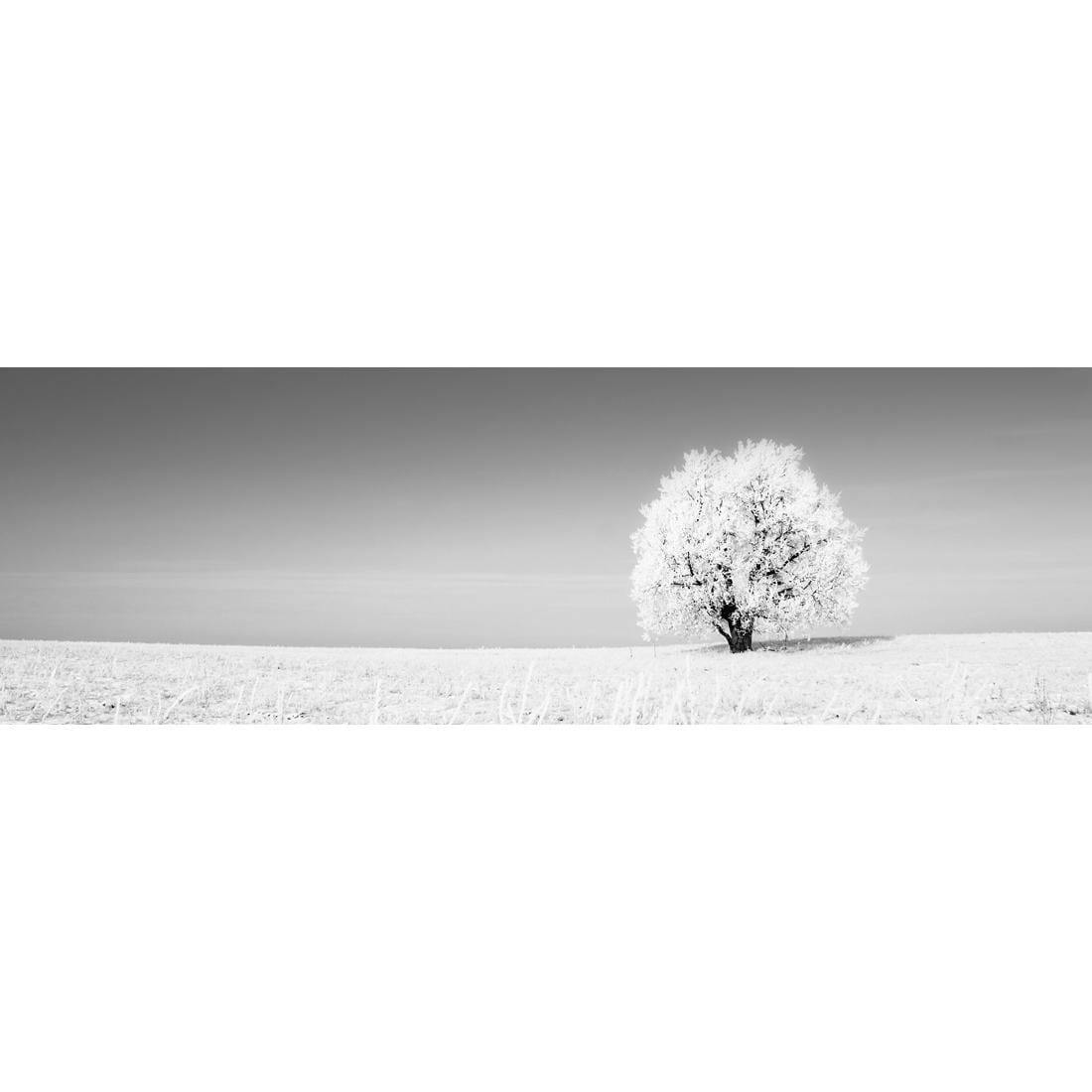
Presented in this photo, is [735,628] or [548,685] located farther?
[735,628]

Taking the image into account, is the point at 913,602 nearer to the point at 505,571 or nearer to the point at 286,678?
the point at 505,571

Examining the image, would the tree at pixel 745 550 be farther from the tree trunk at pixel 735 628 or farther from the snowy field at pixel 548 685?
the snowy field at pixel 548 685

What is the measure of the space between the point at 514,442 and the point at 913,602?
367 centimetres

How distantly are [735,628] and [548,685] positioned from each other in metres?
3.36

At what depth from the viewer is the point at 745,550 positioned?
31.4ft

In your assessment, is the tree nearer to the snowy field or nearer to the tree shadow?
the tree shadow

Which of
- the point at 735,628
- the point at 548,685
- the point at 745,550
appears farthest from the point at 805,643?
the point at 548,685

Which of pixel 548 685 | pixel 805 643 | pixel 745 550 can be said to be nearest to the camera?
pixel 548 685

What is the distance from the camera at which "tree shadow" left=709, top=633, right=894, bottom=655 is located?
26.8 feet

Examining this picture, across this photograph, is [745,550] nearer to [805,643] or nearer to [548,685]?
[805,643]

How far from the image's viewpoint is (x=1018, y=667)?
7008mm
